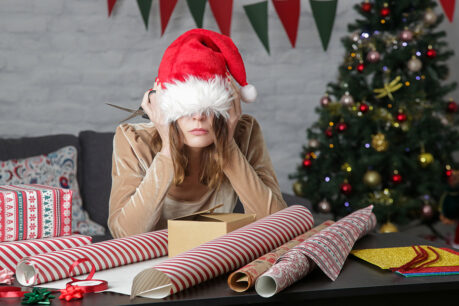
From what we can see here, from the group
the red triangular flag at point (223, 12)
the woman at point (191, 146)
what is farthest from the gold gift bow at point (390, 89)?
the woman at point (191, 146)

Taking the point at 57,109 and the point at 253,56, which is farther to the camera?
the point at 253,56

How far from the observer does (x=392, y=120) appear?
324 centimetres

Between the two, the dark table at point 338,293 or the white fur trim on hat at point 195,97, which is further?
the white fur trim on hat at point 195,97

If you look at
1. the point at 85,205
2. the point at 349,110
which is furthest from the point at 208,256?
the point at 349,110

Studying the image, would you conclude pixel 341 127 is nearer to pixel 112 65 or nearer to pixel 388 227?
pixel 388 227

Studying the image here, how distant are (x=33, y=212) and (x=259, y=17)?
9.01ft

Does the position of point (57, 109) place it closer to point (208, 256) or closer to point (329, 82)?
point (329, 82)

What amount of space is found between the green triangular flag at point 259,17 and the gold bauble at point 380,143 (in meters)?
0.95

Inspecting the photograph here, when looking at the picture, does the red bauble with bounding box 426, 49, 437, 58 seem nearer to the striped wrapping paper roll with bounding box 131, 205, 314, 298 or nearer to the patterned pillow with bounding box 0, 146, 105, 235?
the patterned pillow with bounding box 0, 146, 105, 235

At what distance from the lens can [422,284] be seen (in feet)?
2.58

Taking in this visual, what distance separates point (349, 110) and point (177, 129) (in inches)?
84.6

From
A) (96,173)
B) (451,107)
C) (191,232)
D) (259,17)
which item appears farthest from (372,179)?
(191,232)

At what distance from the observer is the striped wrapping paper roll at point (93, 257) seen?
31.2 inches

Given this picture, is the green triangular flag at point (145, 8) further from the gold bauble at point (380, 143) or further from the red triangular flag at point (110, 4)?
the gold bauble at point (380, 143)
